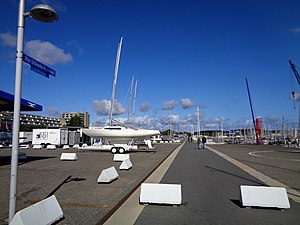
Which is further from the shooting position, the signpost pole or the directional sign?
the directional sign

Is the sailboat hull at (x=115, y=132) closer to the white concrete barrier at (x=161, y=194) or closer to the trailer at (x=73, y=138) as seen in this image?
the trailer at (x=73, y=138)

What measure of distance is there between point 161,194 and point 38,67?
440 cm

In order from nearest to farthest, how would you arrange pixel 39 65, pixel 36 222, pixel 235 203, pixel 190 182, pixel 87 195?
1. pixel 36 222
2. pixel 39 65
3. pixel 235 203
4. pixel 87 195
5. pixel 190 182

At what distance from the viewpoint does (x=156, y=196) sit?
7090 millimetres

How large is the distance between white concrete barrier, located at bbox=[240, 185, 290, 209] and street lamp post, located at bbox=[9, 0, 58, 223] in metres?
5.39

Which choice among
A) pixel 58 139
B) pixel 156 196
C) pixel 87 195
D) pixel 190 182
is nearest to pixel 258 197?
pixel 156 196

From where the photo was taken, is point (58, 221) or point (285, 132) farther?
point (285, 132)

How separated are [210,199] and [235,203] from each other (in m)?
0.73

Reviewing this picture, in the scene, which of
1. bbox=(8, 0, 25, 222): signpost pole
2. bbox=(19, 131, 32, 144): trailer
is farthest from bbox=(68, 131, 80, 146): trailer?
bbox=(8, 0, 25, 222): signpost pole

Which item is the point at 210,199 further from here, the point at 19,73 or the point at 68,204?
the point at 19,73

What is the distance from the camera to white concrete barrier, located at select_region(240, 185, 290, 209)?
6.68 m

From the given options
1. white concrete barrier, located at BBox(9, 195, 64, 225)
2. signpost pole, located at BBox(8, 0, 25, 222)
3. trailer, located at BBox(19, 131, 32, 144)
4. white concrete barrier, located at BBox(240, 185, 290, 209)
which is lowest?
white concrete barrier, located at BBox(240, 185, 290, 209)

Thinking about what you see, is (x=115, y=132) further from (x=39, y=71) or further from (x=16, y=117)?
(x=16, y=117)

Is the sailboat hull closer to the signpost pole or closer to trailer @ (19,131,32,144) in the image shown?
the signpost pole
